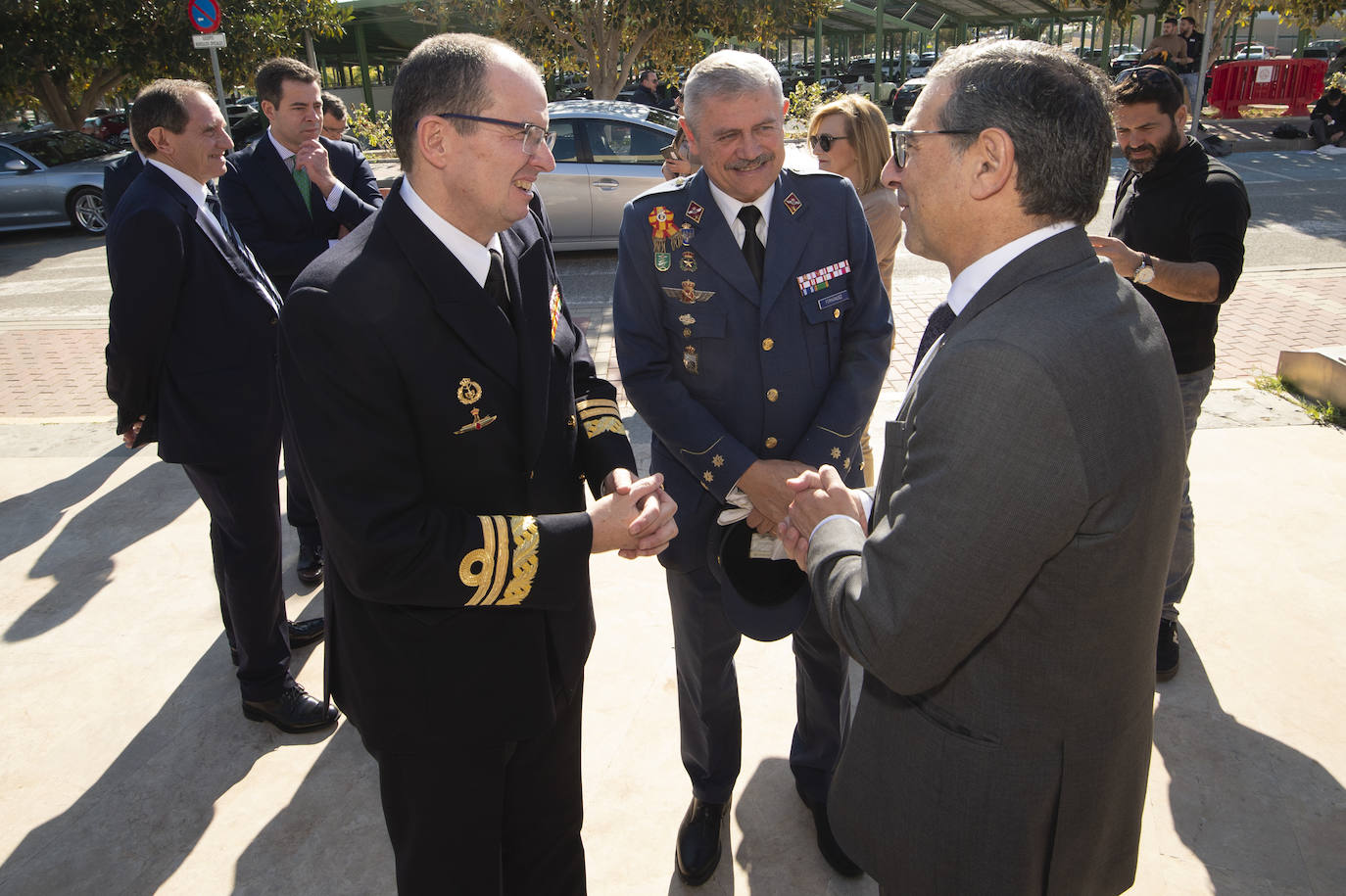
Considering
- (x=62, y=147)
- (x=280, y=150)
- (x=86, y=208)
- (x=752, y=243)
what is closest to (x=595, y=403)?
(x=752, y=243)

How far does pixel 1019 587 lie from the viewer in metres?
1.32

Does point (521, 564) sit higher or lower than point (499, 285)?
lower

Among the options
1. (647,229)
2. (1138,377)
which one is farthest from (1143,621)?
(647,229)

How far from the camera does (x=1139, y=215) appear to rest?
3348mm

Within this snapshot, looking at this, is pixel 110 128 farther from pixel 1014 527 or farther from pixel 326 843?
pixel 1014 527

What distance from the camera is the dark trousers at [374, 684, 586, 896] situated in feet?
6.13

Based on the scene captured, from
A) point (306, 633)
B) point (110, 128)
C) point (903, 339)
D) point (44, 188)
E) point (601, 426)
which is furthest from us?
point (110, 128)

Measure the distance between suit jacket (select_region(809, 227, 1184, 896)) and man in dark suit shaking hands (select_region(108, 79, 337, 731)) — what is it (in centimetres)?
233

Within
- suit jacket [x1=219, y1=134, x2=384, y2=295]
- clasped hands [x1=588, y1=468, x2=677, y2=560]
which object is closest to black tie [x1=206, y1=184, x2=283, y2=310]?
suit jacket [x1=219, y1=134, x2=384, y2=295]

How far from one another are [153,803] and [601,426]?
204 centimetres

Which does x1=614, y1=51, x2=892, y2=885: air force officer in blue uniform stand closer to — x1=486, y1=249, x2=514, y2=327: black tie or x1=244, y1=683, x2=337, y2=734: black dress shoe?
x1=486, y1=249, x2=514, y2=327: black tie

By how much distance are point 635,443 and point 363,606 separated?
11.7 ft

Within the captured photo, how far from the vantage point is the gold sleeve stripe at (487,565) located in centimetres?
168

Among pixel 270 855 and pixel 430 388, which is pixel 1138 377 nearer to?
pixel 430 388
